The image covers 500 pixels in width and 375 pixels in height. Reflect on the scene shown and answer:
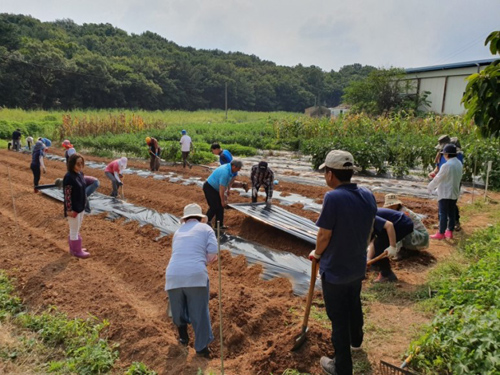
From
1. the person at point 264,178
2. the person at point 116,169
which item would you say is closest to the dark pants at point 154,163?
the person at point 116,169

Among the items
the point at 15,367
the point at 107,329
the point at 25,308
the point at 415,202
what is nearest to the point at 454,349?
the point at 107,329

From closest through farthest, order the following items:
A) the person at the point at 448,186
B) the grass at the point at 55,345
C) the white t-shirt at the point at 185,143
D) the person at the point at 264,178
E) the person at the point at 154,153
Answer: the grass at the point at 55,345
the person at the point at 448,186
the person at the point at 264,178
the person at the point at 154,153
the white t-shirt at the point at 185,143

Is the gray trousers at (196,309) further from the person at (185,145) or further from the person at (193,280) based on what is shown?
the person at (185,145)

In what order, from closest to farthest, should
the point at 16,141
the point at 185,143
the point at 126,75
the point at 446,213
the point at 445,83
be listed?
the point at 446,213
the point at 185,143
the point at 16,141
the point at 445,83
the point at 126,75

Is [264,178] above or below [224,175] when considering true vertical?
below

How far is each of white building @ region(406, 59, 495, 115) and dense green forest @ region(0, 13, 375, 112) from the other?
3765 centimetres

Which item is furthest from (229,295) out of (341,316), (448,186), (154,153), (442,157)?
(154,153)

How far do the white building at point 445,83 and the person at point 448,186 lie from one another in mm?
23131

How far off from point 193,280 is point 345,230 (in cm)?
143

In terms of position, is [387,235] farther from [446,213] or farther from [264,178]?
[264,178]

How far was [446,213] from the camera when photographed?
6.37 m

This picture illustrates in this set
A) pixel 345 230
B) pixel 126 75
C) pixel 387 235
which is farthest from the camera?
pixel 126 75

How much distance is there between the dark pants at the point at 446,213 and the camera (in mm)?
6324

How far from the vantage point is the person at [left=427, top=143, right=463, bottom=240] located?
6074 mm
